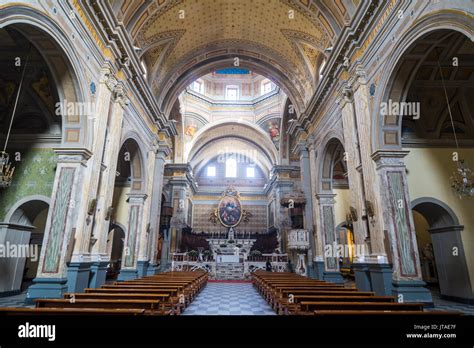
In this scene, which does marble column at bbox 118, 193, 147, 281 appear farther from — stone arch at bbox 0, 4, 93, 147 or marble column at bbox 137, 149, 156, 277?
stone arch at bbox 0, 4, 93, 147

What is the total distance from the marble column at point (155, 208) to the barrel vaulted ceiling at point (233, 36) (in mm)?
2173

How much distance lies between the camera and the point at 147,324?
2.57m

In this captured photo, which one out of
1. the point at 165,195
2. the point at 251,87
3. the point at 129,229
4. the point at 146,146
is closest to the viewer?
the point at 129,229

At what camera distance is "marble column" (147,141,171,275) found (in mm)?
12188

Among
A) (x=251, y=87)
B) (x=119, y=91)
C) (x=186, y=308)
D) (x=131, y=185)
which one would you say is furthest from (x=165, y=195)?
(x=186, y=308)

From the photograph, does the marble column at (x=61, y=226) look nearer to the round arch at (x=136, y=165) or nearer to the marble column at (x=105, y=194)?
the marble column at (x=105, y=194)

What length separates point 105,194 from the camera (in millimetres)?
8000

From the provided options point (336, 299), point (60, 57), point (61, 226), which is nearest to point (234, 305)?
point (336, 299)

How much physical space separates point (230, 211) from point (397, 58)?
2135cm

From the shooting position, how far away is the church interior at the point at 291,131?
231 inches

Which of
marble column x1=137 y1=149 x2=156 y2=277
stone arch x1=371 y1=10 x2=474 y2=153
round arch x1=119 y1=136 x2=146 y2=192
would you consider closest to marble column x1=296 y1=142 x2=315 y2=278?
stone arch x1=371 y1=10 x2=474 y2=153

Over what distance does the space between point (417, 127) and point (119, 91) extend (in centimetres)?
910

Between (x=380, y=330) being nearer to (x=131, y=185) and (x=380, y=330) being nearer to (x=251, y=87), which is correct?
(x=131, y=185)

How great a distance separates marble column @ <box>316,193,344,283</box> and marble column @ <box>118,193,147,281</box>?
7.34 meters
